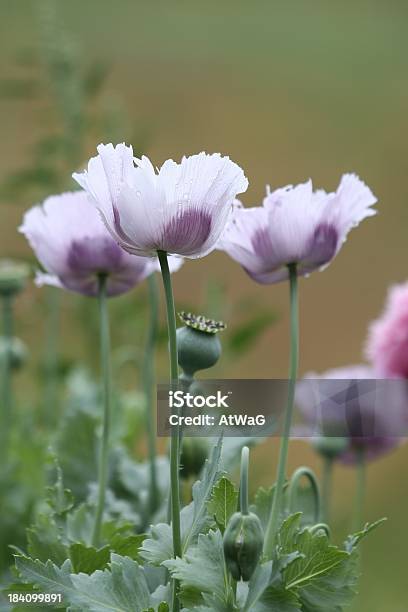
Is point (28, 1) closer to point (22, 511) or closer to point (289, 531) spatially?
point (22, 511)

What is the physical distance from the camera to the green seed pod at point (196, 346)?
0.45 m

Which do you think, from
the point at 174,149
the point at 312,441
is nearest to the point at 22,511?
the point at 312,441

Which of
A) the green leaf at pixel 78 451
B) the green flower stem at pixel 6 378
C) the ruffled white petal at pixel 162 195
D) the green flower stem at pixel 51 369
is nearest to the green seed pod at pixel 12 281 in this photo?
the green flower stem at pixel 6 378

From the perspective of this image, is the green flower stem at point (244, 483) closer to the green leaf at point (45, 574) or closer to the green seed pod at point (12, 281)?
the green leaf at point (45, 574)

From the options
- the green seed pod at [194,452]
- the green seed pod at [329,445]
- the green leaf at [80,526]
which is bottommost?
the green leaf at [80,526]

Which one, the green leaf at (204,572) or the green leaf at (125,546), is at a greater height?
the green leaf at (125,546)

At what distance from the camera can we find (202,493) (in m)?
0.42

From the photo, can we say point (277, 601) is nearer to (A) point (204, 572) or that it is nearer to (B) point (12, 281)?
(A) point (204, 572)

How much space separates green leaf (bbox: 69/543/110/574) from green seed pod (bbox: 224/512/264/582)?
0.08m

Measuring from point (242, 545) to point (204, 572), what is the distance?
0.9 inches

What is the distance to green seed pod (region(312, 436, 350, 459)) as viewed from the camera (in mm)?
687

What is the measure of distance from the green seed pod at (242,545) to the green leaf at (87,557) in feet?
0.25

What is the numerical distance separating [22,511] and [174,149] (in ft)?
8.31

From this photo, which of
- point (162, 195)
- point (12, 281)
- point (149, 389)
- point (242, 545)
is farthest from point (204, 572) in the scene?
point (12, 281)
